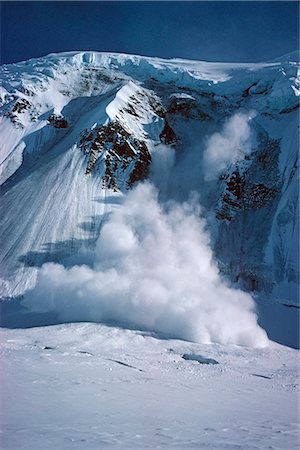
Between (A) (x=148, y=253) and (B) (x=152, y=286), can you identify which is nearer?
(B) (x=152, y=286)

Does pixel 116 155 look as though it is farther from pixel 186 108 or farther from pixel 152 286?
pixel 152 286

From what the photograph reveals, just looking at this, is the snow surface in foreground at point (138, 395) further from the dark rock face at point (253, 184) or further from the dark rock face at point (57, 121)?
the dark rock face at point (57, 121)

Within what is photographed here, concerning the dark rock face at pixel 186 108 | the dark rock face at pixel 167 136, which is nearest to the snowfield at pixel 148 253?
the dark rock face at pixel 186 108

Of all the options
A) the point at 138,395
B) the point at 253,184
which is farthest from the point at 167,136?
the point at 138,395

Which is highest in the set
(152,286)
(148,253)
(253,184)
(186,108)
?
(186,108)

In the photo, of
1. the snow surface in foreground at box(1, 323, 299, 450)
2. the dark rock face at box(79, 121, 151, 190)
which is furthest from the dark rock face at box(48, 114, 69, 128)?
the snow surface in foreground at box(1, 323, 299, 450)

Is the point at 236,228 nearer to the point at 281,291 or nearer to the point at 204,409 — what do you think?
the point at 281,291

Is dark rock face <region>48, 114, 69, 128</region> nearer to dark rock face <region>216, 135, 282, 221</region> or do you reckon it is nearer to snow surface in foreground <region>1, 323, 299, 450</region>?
dark rock face <region>216, 135, 282, 221</region>

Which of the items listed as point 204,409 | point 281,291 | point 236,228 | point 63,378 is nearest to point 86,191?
point 236,228
